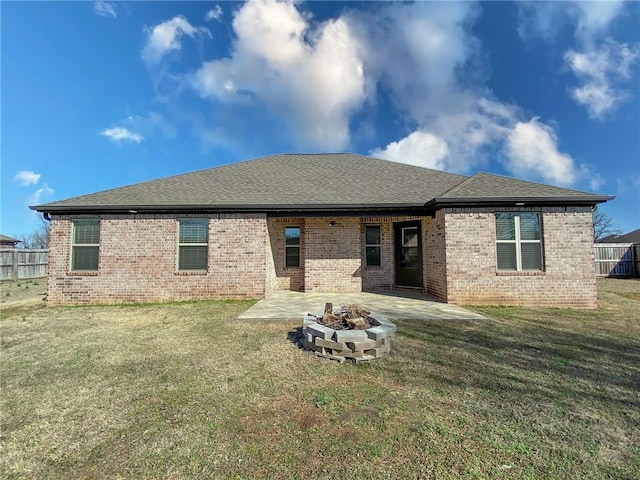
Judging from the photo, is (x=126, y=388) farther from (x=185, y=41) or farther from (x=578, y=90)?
(x=578, y=90)

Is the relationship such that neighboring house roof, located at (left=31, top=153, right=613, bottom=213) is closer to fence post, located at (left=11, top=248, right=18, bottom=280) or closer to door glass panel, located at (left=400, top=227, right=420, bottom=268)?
door glass panel, located at (left=400, top=227, right=420, bottom=268)

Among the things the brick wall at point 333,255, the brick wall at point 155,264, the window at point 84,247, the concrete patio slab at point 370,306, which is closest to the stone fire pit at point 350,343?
the concrete patio slab at point 370,306

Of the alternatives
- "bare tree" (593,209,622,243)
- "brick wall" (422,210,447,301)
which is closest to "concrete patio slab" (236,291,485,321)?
"brick wall" (422,210,447,301)

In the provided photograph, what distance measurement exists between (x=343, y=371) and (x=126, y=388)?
8.64ft

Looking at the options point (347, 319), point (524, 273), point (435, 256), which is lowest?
point (347, 319)

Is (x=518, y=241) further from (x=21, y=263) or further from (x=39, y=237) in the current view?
(x=39, y=237)

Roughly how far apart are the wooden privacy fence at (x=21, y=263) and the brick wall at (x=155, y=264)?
871cm

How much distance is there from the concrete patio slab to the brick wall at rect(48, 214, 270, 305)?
44.7 inches

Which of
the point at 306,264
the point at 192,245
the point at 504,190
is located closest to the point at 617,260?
the point at 504,190

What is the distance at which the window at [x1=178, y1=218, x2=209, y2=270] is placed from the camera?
28.6ft

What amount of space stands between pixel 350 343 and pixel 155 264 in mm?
7194

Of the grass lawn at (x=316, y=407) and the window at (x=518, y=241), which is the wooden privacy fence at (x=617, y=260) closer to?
the window at (x=518, y=241)

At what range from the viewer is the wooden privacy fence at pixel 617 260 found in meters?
16.8

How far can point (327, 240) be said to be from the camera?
10.4 meters
